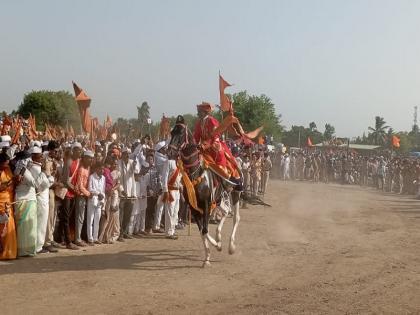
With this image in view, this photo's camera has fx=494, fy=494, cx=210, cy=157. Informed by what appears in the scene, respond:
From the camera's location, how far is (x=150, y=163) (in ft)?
43.3

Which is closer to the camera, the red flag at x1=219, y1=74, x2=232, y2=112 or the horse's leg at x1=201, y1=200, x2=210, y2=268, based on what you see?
the horse's leg at x1=201, y1=200, x2=210, y2=268

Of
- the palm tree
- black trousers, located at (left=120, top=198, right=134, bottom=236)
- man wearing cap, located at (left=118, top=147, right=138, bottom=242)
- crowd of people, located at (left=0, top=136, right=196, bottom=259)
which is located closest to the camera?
crowd of people, located at (left=0, top=136, right=196, bottom=259)

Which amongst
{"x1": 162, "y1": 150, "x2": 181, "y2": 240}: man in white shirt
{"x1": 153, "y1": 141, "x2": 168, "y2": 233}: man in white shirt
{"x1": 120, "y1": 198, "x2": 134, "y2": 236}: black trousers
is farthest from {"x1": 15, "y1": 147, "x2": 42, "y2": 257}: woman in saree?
{"x1": 153, "y1": 141, "x2": 168, "y2": 233}: man in white shirt

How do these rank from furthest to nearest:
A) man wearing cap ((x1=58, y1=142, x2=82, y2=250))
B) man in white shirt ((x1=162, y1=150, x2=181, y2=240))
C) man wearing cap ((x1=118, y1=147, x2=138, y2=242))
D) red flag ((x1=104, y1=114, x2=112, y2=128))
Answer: red flag ((x1=104, y1=114, x2=112, y2=128))
man in white shirt ((x1=162, y1=150, x2=181, y2=240))
man wearing cap ((x1=118, y1=147, x2=138, y2=242))
man wearing cap ((x1=58, y1=142, x2=82, y2=250))

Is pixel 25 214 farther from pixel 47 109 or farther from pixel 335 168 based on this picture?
pixel 47 109

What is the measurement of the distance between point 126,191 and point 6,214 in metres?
3.36

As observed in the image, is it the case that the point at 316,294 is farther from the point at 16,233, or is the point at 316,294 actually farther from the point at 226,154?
the point at 16,233

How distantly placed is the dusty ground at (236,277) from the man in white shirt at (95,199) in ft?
2.30

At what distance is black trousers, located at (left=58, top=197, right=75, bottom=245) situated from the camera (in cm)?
1093

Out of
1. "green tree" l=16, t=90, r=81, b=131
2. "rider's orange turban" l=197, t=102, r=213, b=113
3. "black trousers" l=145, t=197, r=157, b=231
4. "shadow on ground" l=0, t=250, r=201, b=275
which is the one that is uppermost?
"green tree" l=16, t=90, r=81, b=131

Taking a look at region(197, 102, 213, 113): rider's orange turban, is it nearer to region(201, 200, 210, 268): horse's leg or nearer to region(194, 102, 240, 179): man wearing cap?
region(194, 102, 240, 179): man wearing cap

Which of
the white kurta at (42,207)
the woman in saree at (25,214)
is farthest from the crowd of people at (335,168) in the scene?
the woman in saree at (25,214)

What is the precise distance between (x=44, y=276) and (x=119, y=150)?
13.9ft

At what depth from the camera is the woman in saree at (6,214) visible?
376 inches
